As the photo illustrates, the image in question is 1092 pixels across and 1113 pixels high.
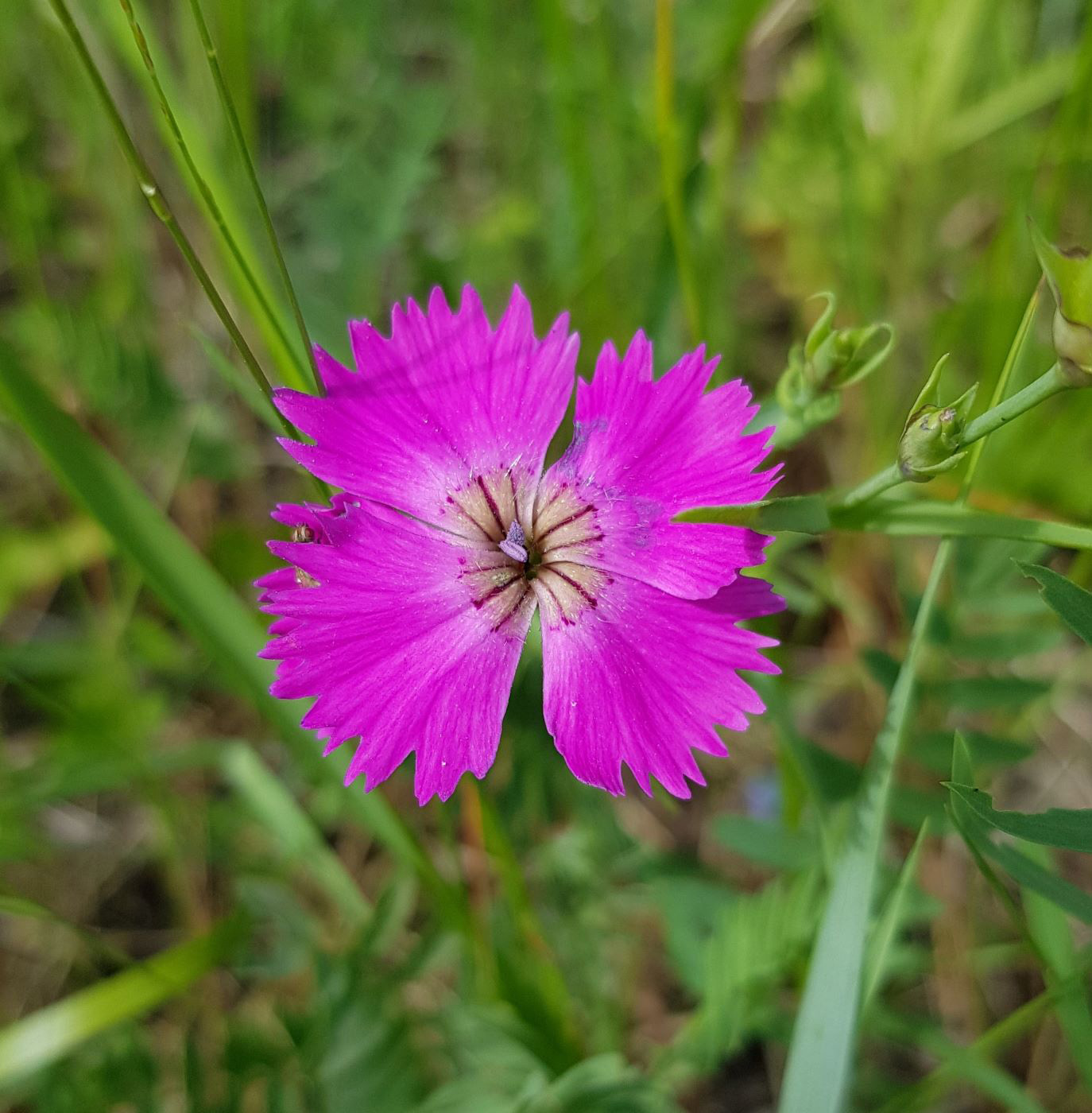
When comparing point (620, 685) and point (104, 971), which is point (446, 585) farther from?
point (104, 971)

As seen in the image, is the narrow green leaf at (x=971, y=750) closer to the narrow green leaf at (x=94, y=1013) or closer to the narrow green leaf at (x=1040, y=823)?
the narrow green leaf at (x=1040, y=823)

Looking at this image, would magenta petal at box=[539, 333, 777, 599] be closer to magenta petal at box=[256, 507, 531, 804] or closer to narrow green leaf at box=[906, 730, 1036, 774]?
magenta petal at box=[256, 507, 531, 804]

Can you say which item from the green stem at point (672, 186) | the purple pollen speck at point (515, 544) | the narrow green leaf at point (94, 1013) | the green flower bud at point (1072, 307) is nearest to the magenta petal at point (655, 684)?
the purple pollen speck at point (515, 544)

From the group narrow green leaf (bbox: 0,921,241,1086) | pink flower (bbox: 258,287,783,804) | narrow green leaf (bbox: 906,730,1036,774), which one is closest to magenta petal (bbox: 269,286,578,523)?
pink flower (bbox: 258,287,783,804)

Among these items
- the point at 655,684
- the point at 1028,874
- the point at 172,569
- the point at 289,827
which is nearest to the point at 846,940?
the point at 1028,874

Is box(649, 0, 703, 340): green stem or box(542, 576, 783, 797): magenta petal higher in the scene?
box(649, 0, 703, 340): green stem

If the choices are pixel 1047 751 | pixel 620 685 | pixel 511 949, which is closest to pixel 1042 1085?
pixel 1047 751
